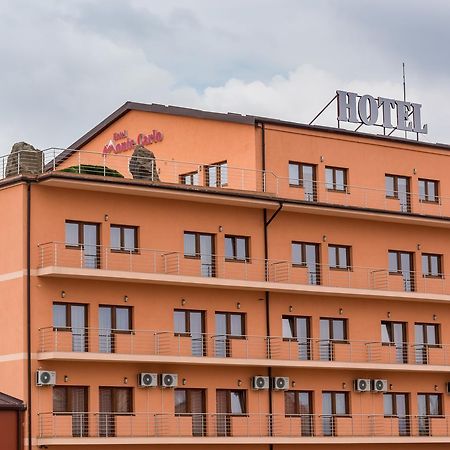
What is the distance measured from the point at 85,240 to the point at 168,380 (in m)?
5.82

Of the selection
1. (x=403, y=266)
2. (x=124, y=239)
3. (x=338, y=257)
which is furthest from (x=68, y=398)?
(x=403, y=266)

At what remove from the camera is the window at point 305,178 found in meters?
57.2

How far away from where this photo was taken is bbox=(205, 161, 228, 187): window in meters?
56.9

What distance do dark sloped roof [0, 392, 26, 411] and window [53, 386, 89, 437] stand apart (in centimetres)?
146

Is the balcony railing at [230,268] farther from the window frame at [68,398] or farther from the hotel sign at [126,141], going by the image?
the hotel sign at [126,141]

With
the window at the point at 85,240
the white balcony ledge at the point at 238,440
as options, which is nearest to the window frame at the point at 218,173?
the window at the point at 85,240

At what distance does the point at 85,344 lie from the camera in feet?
165

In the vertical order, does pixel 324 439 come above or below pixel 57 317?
below

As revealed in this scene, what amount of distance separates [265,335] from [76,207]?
9.28 meters

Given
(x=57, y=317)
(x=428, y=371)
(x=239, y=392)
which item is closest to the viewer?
(x=57, y=317)

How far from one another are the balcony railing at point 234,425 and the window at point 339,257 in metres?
5.92

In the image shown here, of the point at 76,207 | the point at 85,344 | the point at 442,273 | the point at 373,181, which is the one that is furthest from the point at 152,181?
the point at 442,273

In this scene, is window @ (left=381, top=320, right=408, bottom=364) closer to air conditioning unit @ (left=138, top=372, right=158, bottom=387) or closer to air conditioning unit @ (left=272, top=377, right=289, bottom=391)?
air conditioning unit @ (left=272, top=377, right=289, bottom=391)

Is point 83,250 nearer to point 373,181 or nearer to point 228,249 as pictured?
point 228,249
